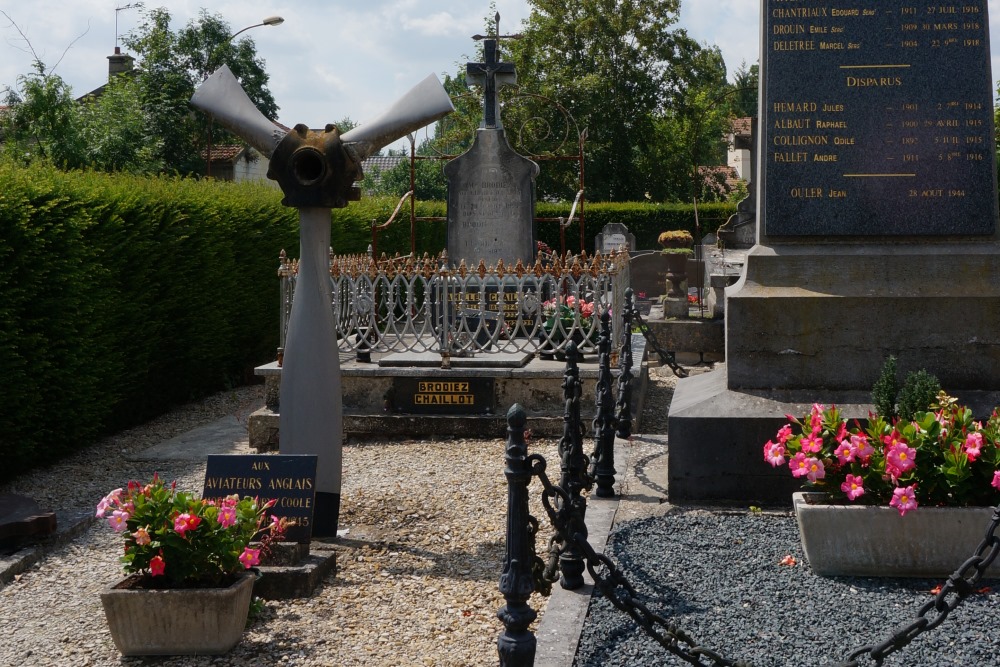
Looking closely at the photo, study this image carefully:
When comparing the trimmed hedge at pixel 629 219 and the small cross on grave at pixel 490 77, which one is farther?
the trimmed hedge at pixel 629 219

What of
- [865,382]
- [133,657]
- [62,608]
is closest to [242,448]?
[62,608]

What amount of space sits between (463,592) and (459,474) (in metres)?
2.55

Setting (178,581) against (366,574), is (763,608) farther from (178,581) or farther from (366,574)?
(178,581)

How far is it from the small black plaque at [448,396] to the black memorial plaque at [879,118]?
357 centimetres

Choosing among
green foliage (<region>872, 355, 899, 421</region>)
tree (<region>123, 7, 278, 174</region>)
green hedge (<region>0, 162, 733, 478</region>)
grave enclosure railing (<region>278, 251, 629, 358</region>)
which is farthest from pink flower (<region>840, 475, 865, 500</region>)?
tree (<region>123, 7, 278, 174</region>)

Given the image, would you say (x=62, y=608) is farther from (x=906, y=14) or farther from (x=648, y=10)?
(x=648, y=10)

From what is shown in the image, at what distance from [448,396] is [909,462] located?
5.22 metres

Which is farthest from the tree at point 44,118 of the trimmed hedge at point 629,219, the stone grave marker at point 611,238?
the stone grave marker at point 611,238

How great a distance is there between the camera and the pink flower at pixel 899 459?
166 inches

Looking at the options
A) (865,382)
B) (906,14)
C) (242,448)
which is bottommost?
(242,448)

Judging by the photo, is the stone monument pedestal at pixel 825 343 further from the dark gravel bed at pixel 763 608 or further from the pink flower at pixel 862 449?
the pink flower at pixel 862 449

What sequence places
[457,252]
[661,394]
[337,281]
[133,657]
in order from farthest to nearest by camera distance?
[457,252] < [661,394] < [337,281] < [133,657]

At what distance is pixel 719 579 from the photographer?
14.4 ft

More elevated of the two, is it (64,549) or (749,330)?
(749,330)
